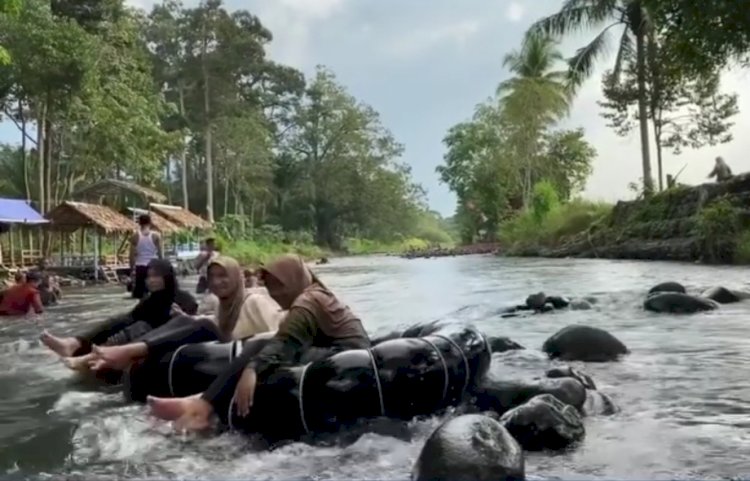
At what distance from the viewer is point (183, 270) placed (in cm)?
2722

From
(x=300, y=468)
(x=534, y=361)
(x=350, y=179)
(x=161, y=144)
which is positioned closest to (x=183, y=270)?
(x=161, y=144)

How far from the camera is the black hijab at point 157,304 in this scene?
258 inches

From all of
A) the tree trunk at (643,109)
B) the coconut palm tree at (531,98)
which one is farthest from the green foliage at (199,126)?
the tree trunk at (643,109)

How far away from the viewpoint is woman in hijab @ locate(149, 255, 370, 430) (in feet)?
15.3

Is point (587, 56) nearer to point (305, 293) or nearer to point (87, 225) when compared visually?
point (87, 225)

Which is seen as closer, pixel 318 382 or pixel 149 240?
pixel 318 382

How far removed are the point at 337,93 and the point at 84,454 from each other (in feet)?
163

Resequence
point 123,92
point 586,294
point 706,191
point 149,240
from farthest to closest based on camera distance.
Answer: point 123,92
point 706,191
point 586,294
point 149,240

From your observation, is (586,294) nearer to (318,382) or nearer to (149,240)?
(149,240)

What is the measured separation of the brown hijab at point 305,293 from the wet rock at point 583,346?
9.86ft

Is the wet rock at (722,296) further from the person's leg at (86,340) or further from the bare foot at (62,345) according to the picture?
the bare foot at (62,345)

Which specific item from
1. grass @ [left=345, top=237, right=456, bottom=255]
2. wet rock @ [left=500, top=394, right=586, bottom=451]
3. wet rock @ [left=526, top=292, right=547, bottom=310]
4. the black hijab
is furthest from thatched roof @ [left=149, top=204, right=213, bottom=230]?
wet rock @ [left=500, top=394, right=586, bottom=451]

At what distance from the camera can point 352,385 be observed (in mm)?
4734

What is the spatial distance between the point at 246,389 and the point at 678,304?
7.80m
